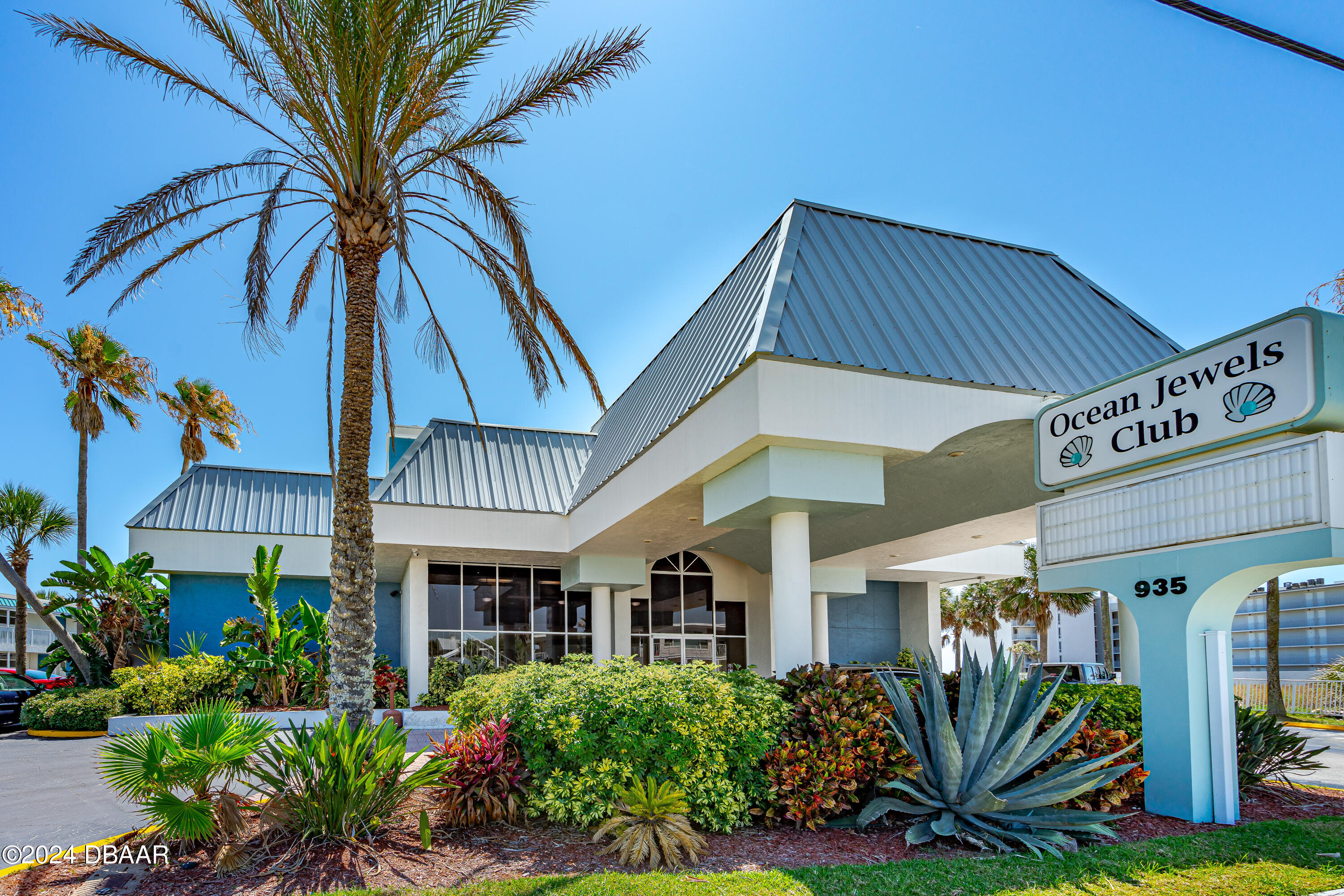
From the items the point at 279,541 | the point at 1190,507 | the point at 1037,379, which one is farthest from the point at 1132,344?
the point at 279,541

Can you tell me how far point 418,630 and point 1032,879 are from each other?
1651cm

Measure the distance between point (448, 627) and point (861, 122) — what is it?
1534 cm

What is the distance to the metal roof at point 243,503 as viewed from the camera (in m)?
23.9

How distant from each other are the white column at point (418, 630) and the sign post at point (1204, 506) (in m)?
15.0

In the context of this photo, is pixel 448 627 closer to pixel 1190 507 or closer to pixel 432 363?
pixel 432 363

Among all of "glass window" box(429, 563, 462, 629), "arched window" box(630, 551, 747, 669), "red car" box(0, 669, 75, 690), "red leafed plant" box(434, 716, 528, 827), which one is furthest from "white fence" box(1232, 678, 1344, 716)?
"red car" box(0, 669, 75, 690)

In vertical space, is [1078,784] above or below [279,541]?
below

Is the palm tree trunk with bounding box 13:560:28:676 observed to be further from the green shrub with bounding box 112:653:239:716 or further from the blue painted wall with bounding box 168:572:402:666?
the green shrub with bounding box 112:653:239:716

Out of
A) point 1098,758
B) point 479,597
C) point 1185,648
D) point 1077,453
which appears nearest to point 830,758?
point 1098,758

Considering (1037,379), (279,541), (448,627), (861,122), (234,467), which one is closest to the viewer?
(1037,379)

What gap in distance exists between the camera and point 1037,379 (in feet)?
38.9

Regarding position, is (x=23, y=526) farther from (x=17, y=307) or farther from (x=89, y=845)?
(x=89, y=845)

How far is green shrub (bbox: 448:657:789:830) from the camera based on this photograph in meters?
7.95

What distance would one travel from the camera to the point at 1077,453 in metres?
10.4
